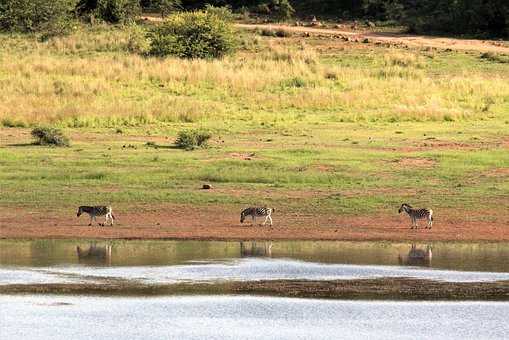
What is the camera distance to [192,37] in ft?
134

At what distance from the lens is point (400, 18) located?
53375 mm

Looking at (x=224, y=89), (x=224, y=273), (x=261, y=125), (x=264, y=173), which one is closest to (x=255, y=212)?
(x=224, y=273)

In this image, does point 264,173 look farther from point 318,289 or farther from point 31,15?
point 31,15

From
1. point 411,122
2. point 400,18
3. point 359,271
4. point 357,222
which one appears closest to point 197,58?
point 411,122

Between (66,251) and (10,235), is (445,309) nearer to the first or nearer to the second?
(66,251)

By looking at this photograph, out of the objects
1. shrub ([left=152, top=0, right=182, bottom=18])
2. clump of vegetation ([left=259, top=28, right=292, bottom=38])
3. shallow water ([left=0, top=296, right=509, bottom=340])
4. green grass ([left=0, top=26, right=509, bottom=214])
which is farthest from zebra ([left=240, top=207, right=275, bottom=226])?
shrub ([left=152, top=0, right=182, bottom=18])

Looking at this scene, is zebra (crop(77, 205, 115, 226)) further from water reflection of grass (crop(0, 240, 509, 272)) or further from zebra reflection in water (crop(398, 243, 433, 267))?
zebra reflection in water (crop(398, 243, 433, 267))

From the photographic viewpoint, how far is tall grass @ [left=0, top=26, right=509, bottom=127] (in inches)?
1212

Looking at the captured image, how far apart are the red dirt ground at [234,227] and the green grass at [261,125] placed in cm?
64

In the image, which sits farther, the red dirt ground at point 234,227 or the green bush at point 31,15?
the green bush at point 31,15

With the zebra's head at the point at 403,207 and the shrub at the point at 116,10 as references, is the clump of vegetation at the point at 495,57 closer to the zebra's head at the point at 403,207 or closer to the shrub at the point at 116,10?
the shrub at the point at 116,10

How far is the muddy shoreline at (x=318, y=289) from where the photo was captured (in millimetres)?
14234

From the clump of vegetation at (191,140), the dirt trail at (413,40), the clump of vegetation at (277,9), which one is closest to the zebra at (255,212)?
the clump of vegetation at (191,140)

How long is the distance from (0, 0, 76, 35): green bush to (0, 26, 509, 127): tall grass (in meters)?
5.78
